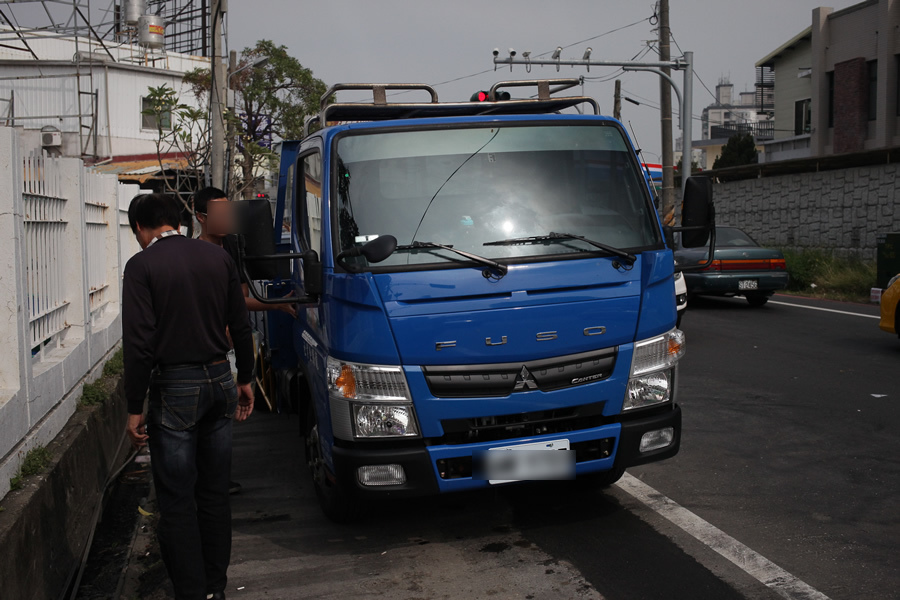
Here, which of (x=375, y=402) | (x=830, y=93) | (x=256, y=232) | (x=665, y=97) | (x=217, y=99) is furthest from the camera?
(x=830, y=93)

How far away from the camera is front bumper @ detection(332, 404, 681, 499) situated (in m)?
4.40

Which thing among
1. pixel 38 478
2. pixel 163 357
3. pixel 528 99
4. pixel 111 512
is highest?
pixel 528 99

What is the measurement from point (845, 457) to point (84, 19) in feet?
48.9

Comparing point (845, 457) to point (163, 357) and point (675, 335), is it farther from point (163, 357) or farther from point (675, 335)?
point (163, 357)

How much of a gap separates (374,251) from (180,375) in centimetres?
118

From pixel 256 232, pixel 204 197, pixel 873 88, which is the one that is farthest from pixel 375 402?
pixel 873 88

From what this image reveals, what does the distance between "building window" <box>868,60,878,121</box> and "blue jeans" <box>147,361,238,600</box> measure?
111 feet

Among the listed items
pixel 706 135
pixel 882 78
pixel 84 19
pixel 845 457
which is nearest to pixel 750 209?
pixel 882 78

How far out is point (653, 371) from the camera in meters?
4.75

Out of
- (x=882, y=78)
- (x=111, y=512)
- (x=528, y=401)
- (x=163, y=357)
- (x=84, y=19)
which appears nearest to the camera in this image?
(x=163, y=357)

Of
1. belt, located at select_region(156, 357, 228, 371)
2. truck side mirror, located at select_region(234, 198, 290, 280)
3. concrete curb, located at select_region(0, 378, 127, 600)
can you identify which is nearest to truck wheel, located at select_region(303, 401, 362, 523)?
truck side mirror, located at select_region(234, 198, 290, 280)

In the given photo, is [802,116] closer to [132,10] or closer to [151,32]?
[151,32]

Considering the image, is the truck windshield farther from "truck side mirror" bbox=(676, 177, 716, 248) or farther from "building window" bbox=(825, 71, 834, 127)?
"building window" bbox=(825, 71, 834, 127)

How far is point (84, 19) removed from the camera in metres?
16.0
